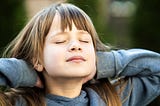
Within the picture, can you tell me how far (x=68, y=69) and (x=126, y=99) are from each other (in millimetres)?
492

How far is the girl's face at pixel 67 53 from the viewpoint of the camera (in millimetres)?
2773

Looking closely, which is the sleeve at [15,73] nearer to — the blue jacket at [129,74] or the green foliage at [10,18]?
the blue jacket at [129,74]

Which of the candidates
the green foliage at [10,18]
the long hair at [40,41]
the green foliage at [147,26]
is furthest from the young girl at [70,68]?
the green foliage at [147,26]

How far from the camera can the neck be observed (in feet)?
9.59

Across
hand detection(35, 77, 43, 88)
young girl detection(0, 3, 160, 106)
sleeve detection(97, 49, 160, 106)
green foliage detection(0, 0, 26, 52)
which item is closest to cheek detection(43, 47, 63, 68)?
young girl detection(0, 3, 160, 106)

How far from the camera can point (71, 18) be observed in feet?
9.48

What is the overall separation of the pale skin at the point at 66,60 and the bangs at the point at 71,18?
0.02 metres

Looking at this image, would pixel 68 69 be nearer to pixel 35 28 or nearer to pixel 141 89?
pixel 35 28

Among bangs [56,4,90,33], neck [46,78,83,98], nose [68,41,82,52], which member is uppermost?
bangs [56,4,90,33]

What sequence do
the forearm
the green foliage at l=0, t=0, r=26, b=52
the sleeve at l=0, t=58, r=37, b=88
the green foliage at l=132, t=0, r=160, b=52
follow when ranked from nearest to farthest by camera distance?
1. the sleeve at l=0, t=58, r=37, b=88
2. the forearm
3. the green foliage at l=0, t=0, r=26, b=52
4. the green foliage at l=132, t=0, r=160, b=52

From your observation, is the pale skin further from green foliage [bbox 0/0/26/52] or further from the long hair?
green foliage [bbox 0/0/26/52]

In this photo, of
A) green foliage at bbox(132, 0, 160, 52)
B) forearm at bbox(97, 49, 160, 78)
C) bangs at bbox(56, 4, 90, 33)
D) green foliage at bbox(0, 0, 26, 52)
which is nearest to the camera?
bangs at bbox(56, 4, 90, 33)

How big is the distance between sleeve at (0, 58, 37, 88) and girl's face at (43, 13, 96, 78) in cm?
10

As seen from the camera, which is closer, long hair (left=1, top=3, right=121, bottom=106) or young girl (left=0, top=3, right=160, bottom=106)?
young girl (left=0, top=3, right=160, bottom=106)
